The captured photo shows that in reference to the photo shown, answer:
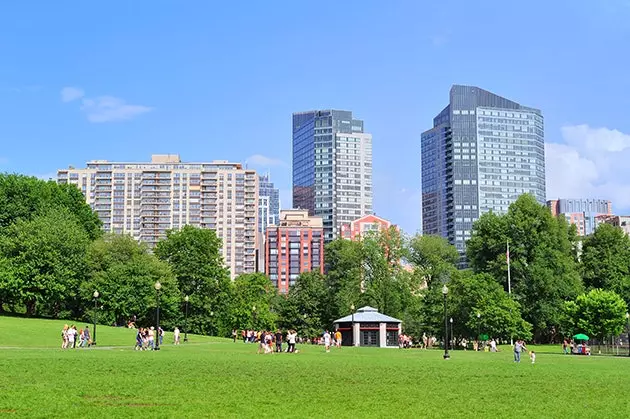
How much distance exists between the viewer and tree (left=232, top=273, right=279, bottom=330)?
110812mm

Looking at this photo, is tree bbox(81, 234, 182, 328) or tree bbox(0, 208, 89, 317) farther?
tree bbox(81, 234, 182, 328)

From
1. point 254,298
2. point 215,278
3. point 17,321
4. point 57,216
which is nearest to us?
point 17,321

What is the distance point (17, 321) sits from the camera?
72.8 metres

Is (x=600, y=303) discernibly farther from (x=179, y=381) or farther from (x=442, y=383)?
(x=179, y=381)

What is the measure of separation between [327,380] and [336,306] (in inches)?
3309

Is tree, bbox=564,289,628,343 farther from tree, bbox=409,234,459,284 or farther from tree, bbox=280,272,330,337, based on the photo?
tree, bbox=280,272,330,337

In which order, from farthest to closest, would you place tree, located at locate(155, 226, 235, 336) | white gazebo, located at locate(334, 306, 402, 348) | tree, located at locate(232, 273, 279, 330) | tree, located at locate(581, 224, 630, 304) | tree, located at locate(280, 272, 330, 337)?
1. tree, located at locate(280, 272, 330, 337)
2. tree, located at locate(232, 273, 279, 330)
3. tree, located at locate(155, 226, 235, 336)
4. tree, located at locate(581, 224, 630, 304)
5. white gazebo, located at locate(334, 306, 402, 348)

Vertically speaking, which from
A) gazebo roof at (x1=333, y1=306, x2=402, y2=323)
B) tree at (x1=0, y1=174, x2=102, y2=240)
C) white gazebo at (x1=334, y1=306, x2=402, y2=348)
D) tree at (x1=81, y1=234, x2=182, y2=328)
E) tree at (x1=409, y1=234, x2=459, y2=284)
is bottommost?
white gazebo at (x1=334, y1=306, x2=402, y2=348)

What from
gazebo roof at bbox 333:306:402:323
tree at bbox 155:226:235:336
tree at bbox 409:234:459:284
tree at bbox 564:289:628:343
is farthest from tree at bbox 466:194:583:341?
tree at bbox 155:226:235:336

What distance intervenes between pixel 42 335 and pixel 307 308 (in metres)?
54.9

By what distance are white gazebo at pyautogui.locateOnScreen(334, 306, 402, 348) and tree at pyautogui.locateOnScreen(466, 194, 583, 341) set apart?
15299 mm

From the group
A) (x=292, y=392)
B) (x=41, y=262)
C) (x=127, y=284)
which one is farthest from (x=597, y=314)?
(x=292, y=392)

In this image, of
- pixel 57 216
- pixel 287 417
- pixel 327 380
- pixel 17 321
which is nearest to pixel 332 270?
pixel 57 216

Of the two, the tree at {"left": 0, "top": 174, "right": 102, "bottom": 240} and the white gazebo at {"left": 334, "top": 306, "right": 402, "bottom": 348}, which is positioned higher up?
the tree at {"left": 0, "top": 174, "right": 102, "bottom": 240}
